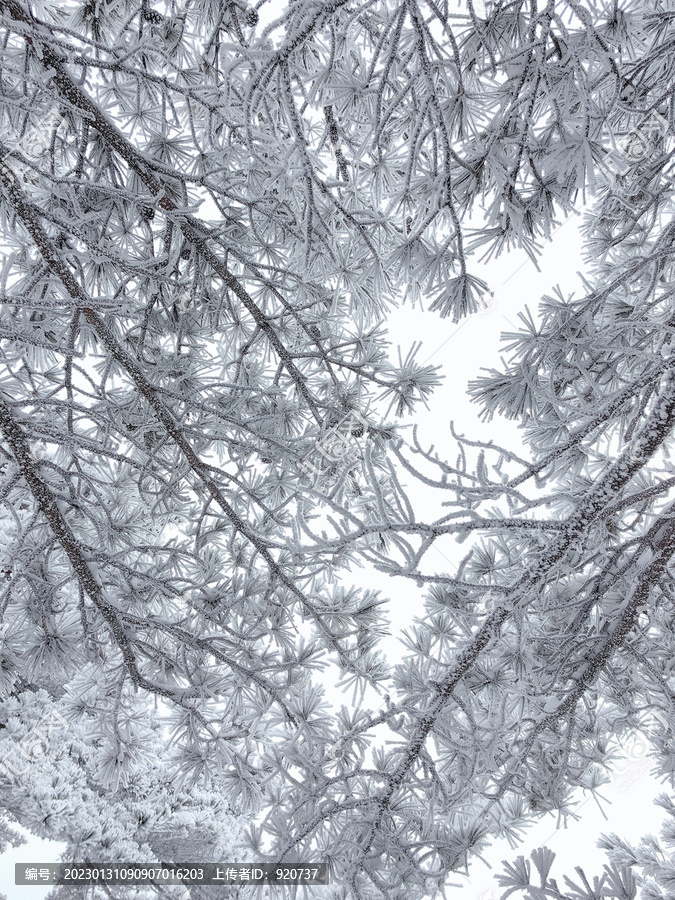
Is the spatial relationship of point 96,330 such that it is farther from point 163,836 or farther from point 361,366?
point 163,836

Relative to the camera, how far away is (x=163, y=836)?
361cm

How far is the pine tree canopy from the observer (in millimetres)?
1184

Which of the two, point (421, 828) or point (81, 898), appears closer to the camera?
point (421, 828)

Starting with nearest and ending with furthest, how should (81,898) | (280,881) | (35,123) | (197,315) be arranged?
(280,881)
(35,123)
(197,315)
(81,898)

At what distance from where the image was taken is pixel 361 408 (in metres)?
2.03

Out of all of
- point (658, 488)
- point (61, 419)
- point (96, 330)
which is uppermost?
point (61, 419)

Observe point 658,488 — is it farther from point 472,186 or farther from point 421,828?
point 421,828

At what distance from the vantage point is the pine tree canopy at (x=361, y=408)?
46.6 inches

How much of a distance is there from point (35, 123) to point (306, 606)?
78.2 inches

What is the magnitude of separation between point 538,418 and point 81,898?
439 centimetres

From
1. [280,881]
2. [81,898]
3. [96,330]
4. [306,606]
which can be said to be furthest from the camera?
[81,898]

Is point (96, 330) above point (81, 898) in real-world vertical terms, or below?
above

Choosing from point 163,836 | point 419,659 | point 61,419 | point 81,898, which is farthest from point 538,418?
point 81,898

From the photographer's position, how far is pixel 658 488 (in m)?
1.16
